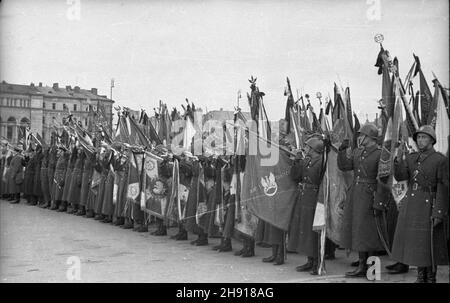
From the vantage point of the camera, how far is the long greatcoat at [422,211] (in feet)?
20.0

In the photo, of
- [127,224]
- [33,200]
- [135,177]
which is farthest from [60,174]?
[135,177]

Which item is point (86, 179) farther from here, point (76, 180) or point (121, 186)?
point (121, 186)

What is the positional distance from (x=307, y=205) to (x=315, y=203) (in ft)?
0.39

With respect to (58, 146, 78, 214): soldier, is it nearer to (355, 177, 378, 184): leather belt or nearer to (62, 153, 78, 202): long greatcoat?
(62, 153, 78, 202): long greatcoat

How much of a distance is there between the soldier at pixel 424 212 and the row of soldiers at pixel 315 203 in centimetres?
1

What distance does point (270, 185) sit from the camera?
8.02 metres

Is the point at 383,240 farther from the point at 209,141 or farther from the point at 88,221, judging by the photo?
the point at 88,221

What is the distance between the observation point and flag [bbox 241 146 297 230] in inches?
311

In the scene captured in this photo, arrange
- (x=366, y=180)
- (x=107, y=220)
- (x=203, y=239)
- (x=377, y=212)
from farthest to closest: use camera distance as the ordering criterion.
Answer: (x=107, y=220) < (x=203, y=239) < (x=366, y=180) < (x=377, y=212)

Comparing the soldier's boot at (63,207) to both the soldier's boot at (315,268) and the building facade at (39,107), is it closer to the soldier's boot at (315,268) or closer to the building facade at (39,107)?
the building facade at (39,107)

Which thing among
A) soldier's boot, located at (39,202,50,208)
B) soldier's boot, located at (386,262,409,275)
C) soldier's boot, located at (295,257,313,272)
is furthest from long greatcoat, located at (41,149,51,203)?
soldier's boot, located at (386,262,409,275)

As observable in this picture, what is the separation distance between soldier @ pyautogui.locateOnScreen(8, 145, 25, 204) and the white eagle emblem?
36.6 feet

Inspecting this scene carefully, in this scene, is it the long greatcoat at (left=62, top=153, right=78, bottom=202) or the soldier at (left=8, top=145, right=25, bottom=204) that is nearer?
the long greatcoat at (left=62, top=153, right=78, bottom=202)
